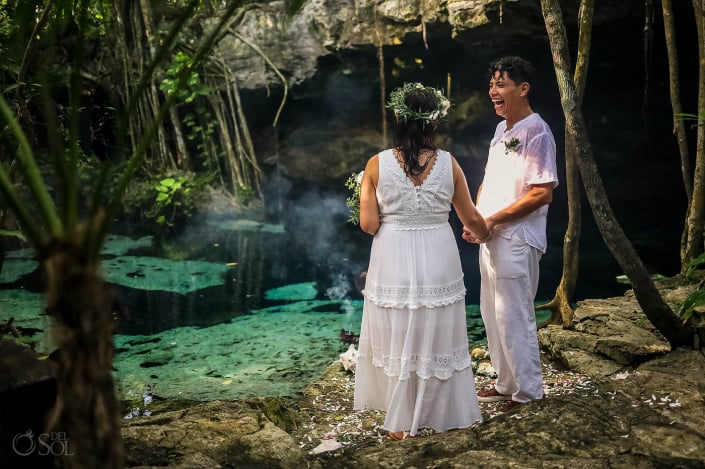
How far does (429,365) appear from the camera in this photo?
3.12m

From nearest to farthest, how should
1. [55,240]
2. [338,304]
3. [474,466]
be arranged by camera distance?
[55,240]
[474,466]
[338,304]

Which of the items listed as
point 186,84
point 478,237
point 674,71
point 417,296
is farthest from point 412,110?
point 186,84

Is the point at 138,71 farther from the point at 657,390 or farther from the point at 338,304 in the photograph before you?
the point at 657,390

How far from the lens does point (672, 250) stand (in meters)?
8.55

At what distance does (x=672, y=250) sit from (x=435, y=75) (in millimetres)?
4613

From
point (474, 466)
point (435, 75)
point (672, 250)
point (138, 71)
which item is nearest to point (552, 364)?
point (474, 466)

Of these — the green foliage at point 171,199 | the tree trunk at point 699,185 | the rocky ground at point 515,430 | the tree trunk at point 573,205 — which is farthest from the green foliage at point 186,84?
the tree trunk at point 699,185

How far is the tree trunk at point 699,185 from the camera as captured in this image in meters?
4.45

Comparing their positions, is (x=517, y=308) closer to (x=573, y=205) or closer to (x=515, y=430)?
(x=515, y=430)

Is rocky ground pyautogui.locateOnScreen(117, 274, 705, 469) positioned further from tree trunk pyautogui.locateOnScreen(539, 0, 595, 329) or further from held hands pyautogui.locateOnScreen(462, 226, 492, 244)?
held hands pyautogui.locateOnScreen(462, 226, 492, 244)

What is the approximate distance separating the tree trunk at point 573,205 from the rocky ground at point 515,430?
0.67 m

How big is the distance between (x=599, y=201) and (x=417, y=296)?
1339 mm

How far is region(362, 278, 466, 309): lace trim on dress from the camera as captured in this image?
311cm
